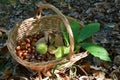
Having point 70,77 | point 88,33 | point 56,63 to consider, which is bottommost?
point 70,77

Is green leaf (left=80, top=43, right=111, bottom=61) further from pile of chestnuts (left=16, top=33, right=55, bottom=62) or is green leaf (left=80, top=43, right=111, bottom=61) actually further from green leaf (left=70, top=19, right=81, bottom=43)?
pile of chestnuts (left=16, top=33, right=55, bottom=62)

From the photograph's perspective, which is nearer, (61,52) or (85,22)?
(61,52)

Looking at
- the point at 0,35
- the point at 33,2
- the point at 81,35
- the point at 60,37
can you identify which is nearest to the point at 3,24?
the point at 0,35

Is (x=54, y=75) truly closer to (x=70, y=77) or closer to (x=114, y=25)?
(x=70, y=77)

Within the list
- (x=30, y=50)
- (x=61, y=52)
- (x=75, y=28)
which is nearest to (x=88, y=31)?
(x=75, y=28)

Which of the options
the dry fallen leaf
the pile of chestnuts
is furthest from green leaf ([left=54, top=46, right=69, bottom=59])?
the dry fallen leaf

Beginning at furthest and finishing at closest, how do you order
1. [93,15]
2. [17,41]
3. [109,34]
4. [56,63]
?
[93,15]
[109,34]
[17,41]
[56,63]

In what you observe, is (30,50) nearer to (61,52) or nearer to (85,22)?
(61,52)
